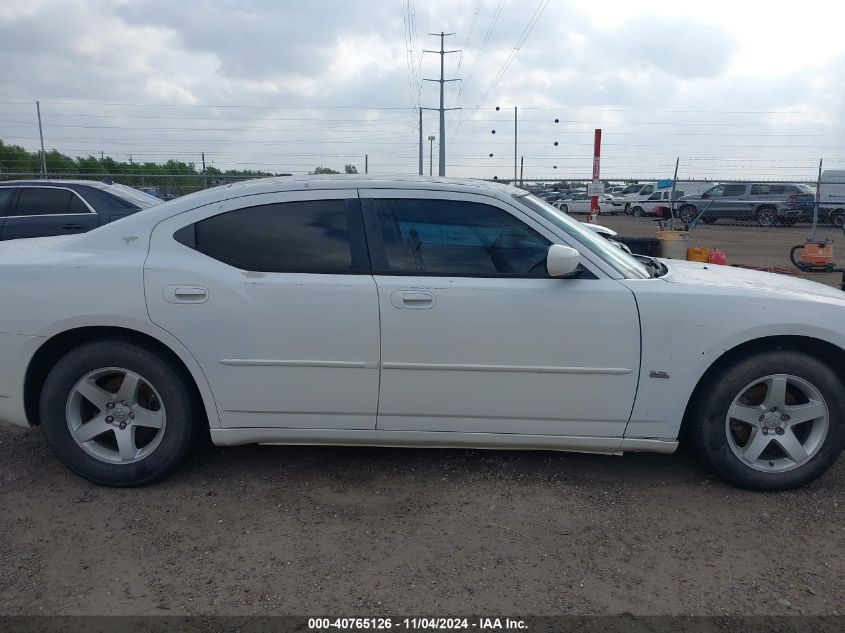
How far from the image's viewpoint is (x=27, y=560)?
2.94 m

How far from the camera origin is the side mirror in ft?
10.8

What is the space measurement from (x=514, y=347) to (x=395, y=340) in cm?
58

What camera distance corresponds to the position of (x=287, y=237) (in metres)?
3.55

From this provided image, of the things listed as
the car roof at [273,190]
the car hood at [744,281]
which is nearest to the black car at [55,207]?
the car roof at [273,190]

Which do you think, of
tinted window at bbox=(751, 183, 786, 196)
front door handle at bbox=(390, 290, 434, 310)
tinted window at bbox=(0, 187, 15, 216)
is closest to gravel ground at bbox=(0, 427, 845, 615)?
front door handle at bbox=(390, 290, 434, 310)

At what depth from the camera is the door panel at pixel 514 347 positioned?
334 centimetres

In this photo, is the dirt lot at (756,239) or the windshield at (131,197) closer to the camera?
the windshield at (131,197)

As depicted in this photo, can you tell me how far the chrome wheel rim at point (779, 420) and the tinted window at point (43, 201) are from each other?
8284 millimetres

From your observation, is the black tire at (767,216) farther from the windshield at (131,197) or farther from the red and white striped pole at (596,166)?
the windshield at (131,197)

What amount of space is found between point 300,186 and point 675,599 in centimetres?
261

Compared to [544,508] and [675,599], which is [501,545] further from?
[675,599]

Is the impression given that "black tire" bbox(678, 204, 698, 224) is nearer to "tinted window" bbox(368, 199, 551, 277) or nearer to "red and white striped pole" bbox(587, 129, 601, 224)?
"red and white striped pole" bbox(587, 129, 601, 224)

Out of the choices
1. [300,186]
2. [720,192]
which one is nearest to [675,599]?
[300,186]

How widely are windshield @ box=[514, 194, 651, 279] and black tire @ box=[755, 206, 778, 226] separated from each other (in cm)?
2242
